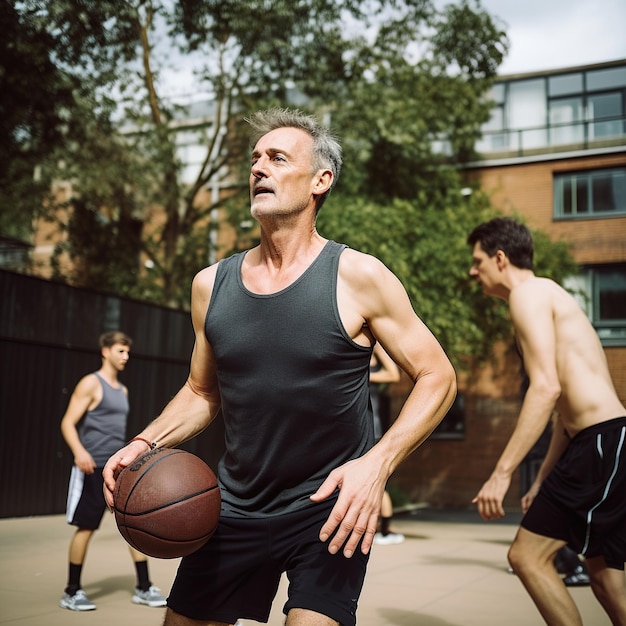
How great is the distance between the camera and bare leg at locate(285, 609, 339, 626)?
8.36 feet

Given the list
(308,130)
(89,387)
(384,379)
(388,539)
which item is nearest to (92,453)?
(89,387)

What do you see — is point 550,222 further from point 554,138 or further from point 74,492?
point 74,492

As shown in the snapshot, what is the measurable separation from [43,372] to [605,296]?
1309 cm

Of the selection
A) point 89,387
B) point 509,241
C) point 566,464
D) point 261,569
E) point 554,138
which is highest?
point 554,138

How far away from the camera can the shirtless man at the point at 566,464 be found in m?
3.75

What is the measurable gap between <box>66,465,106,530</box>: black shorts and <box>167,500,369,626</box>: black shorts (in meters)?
3.66

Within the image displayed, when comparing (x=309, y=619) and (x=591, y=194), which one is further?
(x=591, y=194)

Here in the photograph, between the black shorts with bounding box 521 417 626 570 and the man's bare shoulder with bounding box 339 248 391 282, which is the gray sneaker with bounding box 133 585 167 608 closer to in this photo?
the black shorts with bounding box 521 417 626 570

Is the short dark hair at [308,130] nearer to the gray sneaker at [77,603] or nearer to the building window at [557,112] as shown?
the gray sneaker at [77,603]

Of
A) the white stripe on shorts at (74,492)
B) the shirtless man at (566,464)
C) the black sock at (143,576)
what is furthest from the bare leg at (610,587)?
the white stripe on shorts at (74,492)

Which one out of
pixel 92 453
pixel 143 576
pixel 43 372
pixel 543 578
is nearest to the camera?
pixel 543 578

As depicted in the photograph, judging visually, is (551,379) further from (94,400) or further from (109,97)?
(109,97)

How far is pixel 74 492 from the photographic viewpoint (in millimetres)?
6414

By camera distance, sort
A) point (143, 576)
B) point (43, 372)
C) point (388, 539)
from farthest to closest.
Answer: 1. point (43, 372)
2. point (388, 539)
3. point (143, 576)
